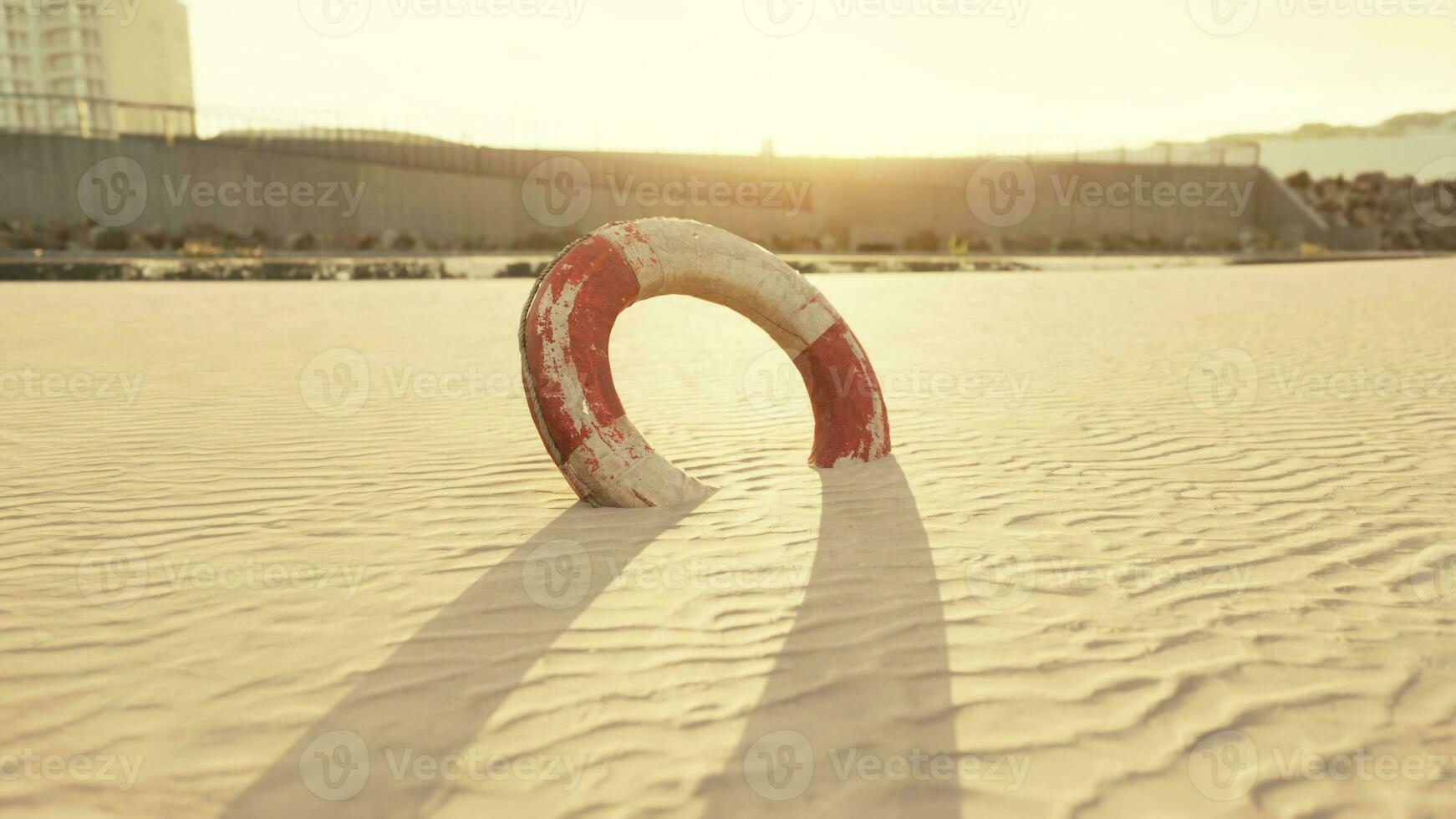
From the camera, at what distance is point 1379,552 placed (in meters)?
4.10

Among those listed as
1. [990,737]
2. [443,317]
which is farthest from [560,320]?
[443,317]

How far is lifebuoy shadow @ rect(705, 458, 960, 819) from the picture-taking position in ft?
7.92

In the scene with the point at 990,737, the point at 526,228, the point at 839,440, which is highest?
the point at 526,228

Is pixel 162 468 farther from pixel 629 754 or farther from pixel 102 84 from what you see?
pixel 102 84

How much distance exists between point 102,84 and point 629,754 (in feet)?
261
